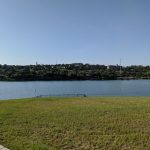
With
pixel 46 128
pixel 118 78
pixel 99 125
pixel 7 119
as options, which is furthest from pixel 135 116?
pixel 118 78

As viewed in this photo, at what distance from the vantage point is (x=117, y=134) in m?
12.6

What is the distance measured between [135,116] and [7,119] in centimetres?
709

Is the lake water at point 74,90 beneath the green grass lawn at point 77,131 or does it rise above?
beneath

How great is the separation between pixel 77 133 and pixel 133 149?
2966 millimetres

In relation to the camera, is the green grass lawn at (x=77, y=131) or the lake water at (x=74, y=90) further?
the lake water at (x=74, y=90)

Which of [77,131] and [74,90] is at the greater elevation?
[77,131]

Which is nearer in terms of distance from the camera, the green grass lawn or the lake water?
the green grass lawn

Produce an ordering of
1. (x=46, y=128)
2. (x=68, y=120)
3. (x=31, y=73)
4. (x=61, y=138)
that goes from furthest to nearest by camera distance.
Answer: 1. (x=31, y=73)
2. (x=68, y=120)
3. (x=46, y=128)
4. (x=61, y=138)

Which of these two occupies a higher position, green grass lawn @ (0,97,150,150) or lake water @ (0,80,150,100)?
green grass lawn @ (0,97,150,150)

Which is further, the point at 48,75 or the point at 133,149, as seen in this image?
the point at 48,75

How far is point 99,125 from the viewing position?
1452 cm

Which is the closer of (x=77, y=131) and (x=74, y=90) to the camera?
(x=77, y=131)

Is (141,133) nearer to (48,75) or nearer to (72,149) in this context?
(72,149)

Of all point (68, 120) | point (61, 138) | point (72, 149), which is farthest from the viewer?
point (68, 120)
